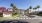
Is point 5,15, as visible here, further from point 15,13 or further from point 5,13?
point 15,13

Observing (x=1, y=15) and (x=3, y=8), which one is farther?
(x=3, y=8)

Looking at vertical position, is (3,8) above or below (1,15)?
above

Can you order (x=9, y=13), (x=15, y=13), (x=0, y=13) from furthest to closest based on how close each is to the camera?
(x=15, y=13) → (x=9, y=13) → (x=0, y=13)

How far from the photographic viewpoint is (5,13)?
8.53m

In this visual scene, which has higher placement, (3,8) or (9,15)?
(3,8)

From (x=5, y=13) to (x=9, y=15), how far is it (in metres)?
0.46

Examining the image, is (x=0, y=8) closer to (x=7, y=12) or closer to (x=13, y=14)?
(x=7, y=12)

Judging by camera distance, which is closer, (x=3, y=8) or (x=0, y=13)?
(x=0, y=13)

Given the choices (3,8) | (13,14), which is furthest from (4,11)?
(13,14)

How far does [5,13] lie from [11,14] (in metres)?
0.62

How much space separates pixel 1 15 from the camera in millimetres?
8164

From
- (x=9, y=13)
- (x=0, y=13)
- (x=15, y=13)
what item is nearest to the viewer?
(x=0, y=13)

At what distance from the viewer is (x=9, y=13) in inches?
334

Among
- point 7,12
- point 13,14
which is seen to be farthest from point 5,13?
point 13,14
